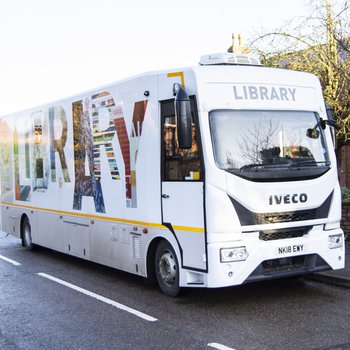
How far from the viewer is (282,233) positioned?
6.76m

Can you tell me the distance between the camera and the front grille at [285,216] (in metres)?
6.60

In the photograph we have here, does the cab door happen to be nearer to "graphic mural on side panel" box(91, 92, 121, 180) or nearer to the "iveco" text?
the "iveco" text

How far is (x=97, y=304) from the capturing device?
7285 mm

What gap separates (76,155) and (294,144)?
4.19 meters

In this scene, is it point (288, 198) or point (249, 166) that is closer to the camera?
point (249, 166)

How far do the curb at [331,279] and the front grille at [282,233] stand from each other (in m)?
1.32

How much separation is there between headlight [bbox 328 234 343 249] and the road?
0.67 meters

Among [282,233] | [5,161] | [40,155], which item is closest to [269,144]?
[282,233]

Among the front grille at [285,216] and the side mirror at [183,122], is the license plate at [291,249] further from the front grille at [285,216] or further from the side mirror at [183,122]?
the side mirror at [183,122]

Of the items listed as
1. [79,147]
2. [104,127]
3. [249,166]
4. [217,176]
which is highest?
[104,127]

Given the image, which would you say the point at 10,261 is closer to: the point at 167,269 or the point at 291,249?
the point at 167,269

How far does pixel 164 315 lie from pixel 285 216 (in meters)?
1.88

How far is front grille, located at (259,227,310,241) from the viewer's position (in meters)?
6.63

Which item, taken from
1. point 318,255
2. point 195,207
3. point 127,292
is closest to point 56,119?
point 127,292
